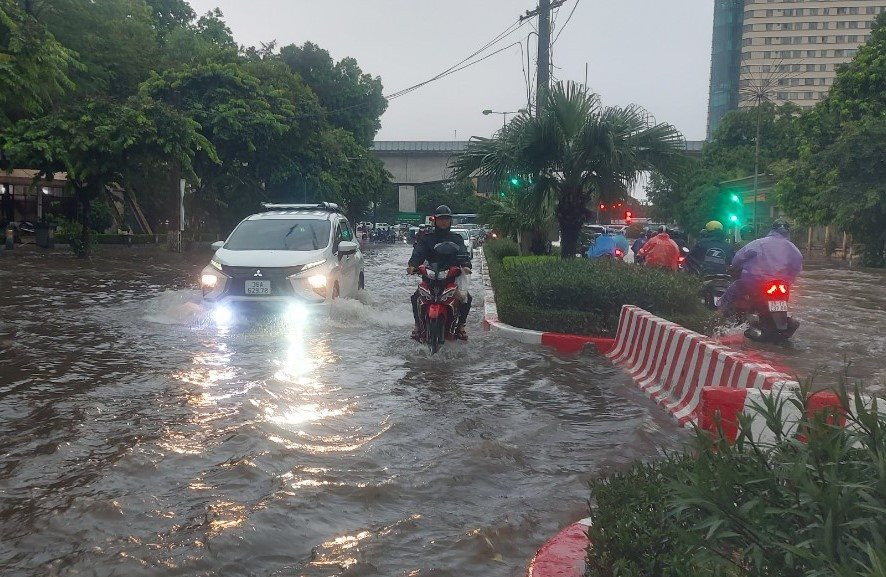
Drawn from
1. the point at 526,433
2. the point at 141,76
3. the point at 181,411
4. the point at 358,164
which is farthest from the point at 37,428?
the point at 358,164

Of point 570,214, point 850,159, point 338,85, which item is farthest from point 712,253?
point 338,85

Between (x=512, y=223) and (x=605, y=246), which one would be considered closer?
(x=605, y=246)

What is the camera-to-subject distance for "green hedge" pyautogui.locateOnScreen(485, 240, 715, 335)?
430 inches

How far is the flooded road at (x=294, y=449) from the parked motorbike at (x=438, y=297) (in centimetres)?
29

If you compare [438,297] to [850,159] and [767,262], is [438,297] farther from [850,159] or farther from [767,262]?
[850,159]

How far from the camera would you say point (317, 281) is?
11594 mm

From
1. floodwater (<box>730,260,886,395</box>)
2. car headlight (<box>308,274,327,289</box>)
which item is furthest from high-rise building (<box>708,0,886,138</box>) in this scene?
car headlight (<box>308,274,327,289</box>)

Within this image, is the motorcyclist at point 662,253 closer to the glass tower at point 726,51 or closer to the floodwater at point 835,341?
the floodwater at point 835,341

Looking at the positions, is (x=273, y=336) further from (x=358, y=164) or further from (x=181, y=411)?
(x=358, y=164)

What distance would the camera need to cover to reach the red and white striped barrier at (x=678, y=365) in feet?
19.6

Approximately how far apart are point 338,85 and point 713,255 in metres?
51.8

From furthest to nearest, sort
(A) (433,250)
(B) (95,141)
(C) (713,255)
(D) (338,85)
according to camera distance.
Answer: (D) (338,85), (B) (95,141), (C) (713,255), (A) (433,250)

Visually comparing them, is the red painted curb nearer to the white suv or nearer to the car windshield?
the white suv

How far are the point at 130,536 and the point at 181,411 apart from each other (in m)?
2.66
